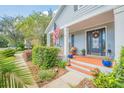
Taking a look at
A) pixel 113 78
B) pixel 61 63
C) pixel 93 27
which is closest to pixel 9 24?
pixel 93 27

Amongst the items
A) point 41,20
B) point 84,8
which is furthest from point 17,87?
point 41,20

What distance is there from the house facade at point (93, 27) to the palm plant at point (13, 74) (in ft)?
14.0

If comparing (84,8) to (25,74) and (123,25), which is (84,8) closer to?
(123,25)

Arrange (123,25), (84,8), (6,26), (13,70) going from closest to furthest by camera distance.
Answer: (13,70)
(123,25)
(84,8)
(6,26)

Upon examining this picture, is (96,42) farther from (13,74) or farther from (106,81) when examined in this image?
(13,74)

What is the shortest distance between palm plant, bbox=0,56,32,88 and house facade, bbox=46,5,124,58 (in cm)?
427

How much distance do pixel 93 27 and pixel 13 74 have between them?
33.5ft

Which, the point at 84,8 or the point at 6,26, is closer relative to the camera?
the point at 84,8

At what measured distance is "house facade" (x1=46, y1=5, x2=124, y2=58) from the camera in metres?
6.23

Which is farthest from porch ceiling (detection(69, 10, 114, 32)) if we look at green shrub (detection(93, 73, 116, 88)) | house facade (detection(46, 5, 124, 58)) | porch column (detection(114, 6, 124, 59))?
green shrub (detection(93, 73, 116, 88))

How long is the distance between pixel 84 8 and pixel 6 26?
22.3 meters

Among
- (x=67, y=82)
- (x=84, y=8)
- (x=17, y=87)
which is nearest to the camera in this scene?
(x=17, y=87)

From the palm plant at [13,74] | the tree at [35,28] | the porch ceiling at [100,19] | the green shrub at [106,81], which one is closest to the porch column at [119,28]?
the green shrub at [106,81]
